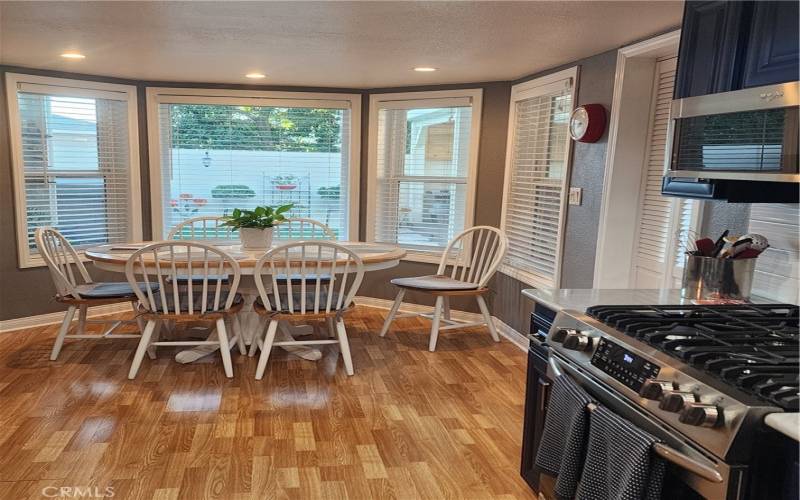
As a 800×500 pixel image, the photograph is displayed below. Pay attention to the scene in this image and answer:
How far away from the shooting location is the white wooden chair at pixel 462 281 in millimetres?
4113

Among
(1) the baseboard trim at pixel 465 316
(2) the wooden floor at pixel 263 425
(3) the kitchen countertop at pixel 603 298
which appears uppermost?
(3) the kitchen countertop at pixel 603 298

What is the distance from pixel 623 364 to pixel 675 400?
0.27 meters

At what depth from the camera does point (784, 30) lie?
161 cm

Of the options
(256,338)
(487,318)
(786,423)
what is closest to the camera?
(786,423)

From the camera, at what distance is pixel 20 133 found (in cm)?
433

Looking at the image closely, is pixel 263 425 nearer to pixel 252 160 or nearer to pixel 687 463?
pixel 687 463

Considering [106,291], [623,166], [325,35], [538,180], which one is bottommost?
[106,291]

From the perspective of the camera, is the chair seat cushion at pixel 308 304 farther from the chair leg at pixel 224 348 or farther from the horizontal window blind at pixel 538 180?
the horizontal window blind at pixel 538 180

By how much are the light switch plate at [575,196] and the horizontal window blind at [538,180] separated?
0.08 m

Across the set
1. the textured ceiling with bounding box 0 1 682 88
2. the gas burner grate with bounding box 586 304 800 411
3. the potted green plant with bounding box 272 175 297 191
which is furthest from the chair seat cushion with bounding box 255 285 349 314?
the gas burner grate with bounding box 586 304 800 411

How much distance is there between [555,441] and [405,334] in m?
2.70

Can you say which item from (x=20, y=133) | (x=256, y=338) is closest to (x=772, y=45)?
(x=256, y=338)

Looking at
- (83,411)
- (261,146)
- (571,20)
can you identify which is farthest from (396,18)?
(261,146)

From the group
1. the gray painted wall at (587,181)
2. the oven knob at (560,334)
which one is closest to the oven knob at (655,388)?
the oven knob at (560,334)
